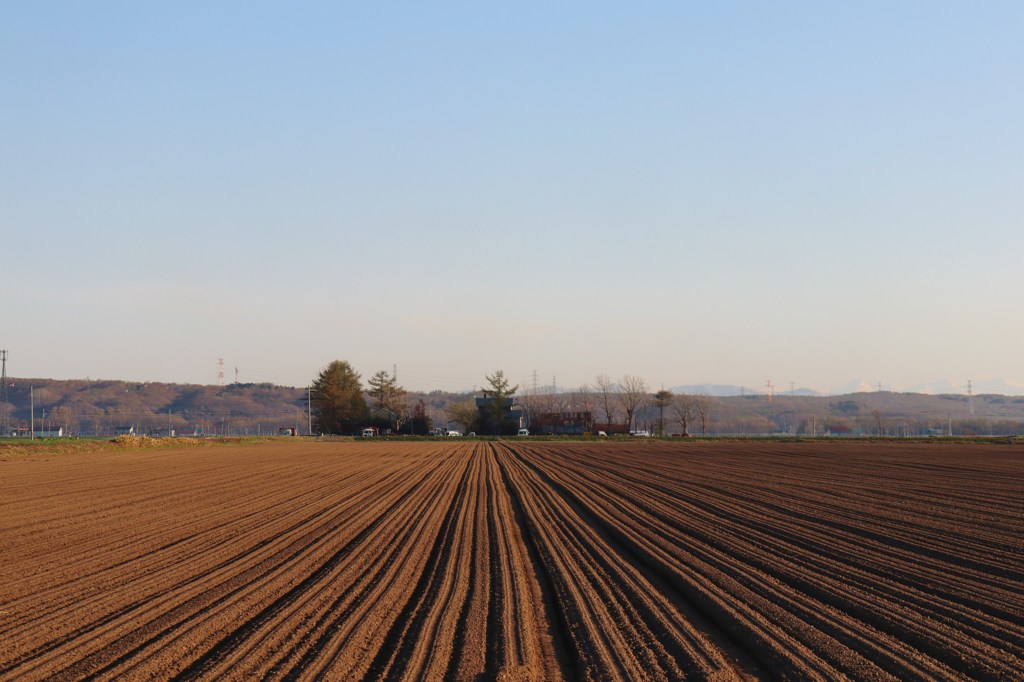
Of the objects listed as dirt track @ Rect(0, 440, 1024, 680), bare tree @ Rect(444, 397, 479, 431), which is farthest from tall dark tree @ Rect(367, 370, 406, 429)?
dirt track @ Rect(0, 440, 1024, 680)

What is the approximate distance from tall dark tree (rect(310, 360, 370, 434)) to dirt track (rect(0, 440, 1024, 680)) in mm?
90449

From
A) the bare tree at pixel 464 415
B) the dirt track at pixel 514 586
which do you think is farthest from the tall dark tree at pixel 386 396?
the dirt track at pixel 514 586

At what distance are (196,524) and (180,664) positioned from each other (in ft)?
34.8

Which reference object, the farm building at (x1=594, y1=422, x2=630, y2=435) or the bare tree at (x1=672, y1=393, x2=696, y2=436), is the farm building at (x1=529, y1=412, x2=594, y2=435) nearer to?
the farm building at (x1=594, y1=422, x2=630, y2=435)

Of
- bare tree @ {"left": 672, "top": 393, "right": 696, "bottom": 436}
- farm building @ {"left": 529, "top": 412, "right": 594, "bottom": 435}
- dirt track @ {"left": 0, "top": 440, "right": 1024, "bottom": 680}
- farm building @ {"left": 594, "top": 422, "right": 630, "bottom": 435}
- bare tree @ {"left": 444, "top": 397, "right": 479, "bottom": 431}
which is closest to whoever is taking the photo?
dirt track @ {"left": 0, "top": 440, "right": 1024, "bottom": 680}

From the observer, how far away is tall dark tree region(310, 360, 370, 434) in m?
114

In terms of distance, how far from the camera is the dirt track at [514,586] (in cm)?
761

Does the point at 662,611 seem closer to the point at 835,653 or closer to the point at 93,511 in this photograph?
the point at 835,653

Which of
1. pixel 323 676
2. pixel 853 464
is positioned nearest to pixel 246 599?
pixel 323 676

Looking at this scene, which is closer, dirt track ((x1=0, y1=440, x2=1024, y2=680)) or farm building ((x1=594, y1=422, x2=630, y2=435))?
dirt track ((x1=0, y1=440, x2=1024, y2=680))

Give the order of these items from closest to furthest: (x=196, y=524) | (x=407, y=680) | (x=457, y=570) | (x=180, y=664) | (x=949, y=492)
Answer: (x=407, y=680)
(x=180, y=664)
(x=457, y=570)
(x=196, y=524)
(x=949, y=492)

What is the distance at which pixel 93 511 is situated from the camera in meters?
19.6

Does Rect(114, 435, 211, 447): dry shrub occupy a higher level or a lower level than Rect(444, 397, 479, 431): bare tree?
lower

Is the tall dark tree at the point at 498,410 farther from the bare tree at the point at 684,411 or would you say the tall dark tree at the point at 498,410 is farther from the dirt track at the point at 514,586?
the dirt track at the point at 514,586
